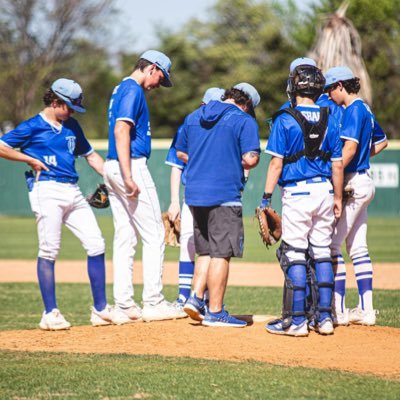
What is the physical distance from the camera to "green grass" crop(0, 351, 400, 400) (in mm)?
5234

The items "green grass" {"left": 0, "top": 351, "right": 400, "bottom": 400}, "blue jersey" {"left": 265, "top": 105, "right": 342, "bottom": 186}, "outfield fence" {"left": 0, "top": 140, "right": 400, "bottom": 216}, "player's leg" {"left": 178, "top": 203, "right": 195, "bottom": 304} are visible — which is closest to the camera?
"green grass" {"left": 0, "top": 351, "right": 400, "bottom": 400}

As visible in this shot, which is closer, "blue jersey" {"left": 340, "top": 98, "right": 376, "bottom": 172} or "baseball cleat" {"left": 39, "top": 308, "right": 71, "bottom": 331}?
"blue jersey" {"left": 340, "top": 98, "right": 376, "bottom": 172}

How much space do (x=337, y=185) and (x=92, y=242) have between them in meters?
2.10

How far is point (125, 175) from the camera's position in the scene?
705cm

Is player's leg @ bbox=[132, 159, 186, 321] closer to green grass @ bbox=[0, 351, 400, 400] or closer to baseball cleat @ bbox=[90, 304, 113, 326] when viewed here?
baseball cleat @ bbox=[90, 304, 113, 326]

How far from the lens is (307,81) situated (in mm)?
6797

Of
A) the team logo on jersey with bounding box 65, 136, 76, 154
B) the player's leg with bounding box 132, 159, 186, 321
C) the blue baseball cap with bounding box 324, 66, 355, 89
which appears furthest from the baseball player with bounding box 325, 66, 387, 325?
the team logo on jersey with bounding box 65, 136, 76, 154

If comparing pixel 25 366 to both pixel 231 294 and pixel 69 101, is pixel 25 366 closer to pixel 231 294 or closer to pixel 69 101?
pixel 69 101

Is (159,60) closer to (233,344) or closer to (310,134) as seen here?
(310,134)

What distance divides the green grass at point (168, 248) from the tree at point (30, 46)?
426 inches

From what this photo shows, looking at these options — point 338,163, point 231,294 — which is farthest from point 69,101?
point 231,294

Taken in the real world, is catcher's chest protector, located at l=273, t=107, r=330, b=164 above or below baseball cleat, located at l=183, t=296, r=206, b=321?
above

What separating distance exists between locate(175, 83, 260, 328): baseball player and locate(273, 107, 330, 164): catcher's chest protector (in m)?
0.31

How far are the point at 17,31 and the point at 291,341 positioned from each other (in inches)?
1352
